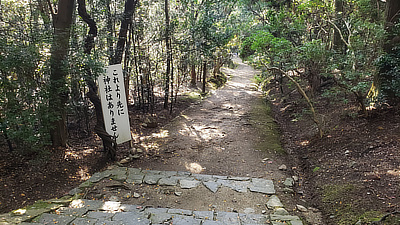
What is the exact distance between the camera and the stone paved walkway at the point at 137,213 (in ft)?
11.5

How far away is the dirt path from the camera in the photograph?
5836 millimetres

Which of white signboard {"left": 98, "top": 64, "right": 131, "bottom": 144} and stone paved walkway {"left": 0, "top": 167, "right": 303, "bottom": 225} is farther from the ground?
white signboard {"left": 98, "top": 64, "right": 131, "bottom": 144}

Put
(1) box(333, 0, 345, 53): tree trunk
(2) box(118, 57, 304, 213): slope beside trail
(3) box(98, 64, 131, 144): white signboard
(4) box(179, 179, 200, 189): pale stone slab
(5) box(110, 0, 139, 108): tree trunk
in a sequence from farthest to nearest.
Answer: (1) box(333, 0, 345, 53): tree trunk < (5) box(110, 0, 139, 108): tree trunk < (3) box(98, 64, 131, 144): white signboard < (4) box(179, 179, 200, 189): pale stone slab < (2) box(118, 57, 304, 213): slope beside trail

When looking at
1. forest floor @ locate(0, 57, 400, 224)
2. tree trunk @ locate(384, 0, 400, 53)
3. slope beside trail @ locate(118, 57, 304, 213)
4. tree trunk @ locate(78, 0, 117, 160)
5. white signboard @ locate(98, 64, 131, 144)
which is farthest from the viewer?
tree trunk @ locate(384, 0, 400, 53)

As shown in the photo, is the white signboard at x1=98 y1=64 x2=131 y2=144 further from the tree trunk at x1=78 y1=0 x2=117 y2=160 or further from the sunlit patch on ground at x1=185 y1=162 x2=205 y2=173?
the sunlit patch on ground at x1=185 y1=162 x2=205 y2=173

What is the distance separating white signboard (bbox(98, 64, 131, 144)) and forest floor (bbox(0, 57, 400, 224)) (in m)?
0.70

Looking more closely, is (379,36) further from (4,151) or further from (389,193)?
(4,151)

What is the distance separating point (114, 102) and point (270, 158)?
12.3 feet

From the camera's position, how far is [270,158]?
20.6 feet

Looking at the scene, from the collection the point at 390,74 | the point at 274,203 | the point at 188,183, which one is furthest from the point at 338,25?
the point at 188,183

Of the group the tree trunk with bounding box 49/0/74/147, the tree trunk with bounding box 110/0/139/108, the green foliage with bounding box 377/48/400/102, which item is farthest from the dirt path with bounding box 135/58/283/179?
the green foliage with bounding box 377/48/400/102

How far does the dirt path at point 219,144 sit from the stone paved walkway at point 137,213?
0.80m

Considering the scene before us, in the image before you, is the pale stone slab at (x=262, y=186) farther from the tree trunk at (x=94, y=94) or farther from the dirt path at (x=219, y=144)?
the tree trunk at (x=94, y=94)

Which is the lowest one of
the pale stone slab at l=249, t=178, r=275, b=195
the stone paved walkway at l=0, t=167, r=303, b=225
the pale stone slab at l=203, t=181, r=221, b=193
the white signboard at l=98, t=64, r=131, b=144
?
the pale stone slab at l=249, t=178, r=275, b=195
